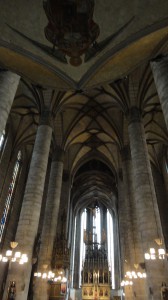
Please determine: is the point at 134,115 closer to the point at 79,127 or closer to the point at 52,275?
the point at 79,127

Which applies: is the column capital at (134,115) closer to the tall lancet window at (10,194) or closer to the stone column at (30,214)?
the stone column at (30,214)

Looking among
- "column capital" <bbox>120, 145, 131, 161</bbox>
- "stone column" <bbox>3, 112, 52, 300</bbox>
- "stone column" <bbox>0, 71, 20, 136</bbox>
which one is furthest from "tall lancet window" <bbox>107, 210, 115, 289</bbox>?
"stone column" <bbox>0, 71, 20, 136</bbox>

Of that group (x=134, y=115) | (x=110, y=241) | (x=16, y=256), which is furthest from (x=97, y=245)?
(x=16, y=256)

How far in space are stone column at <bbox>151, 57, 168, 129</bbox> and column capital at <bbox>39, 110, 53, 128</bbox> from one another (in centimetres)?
773

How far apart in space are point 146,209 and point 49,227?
8.44 metres

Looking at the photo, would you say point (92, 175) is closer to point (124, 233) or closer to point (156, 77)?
Result: point (124, 233)

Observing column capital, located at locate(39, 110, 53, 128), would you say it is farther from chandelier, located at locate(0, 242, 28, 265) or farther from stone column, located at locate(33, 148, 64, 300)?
chandelier, located at locate(0, 242, 28, 265)

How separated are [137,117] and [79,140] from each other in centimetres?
1015

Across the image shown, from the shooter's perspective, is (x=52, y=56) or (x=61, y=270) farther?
(x=61, y=270)

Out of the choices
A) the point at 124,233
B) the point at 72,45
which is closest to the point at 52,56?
the point at 72,45

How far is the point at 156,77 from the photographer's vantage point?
9391 mm

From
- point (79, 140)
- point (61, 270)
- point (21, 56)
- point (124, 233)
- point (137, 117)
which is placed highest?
point (79, 140)

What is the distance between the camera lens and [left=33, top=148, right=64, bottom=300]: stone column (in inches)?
541

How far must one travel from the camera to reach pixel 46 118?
49.8 feet
